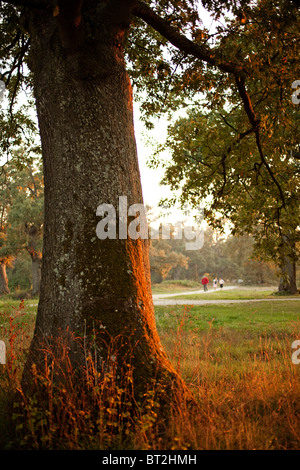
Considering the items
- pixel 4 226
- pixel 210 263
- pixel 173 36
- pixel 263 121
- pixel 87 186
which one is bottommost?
pixel 210 263

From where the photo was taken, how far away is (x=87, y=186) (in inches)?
155

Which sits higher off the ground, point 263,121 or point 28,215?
point 28,215

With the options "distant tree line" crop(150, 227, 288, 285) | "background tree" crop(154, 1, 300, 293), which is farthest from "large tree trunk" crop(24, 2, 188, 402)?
"distant tree line" crop(150, 227, 288, 285)

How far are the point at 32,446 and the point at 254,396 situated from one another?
2.37 m

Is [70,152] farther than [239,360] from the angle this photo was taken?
No

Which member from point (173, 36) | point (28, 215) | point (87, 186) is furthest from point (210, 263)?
point (87, 186)

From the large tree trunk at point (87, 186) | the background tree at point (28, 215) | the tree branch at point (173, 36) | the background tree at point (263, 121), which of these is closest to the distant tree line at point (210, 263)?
the background tree at point (28, 215)

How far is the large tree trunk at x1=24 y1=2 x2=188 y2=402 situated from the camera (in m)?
3.67

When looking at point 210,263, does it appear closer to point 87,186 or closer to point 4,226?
point 4,226

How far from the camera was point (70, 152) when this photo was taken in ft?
13.3

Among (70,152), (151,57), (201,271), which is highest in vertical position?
(151,57)

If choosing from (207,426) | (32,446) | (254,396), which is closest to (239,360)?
(254,396)

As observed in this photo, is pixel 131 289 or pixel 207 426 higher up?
pixel 131 289

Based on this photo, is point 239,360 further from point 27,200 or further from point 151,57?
point 27,200
